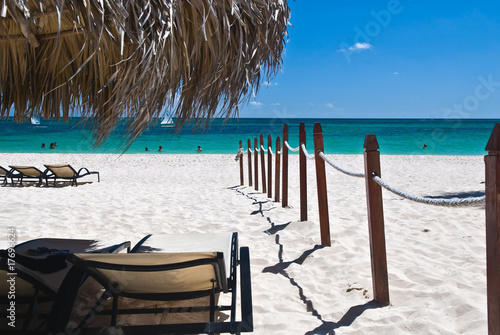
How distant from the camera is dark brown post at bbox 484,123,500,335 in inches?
54.6

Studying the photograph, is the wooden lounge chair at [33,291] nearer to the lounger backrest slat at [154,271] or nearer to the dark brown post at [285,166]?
the lounger backrest slat at [154,271]

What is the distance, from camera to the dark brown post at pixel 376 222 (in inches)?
102

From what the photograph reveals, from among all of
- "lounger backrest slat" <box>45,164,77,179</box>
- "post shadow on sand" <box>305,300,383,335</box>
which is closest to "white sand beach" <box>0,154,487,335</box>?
"post shadow on sand" <box>305,300,383,335</box>

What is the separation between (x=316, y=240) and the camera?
4.21 m

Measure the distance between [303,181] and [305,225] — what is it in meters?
0.54

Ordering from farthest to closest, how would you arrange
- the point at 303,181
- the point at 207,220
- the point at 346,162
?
1. the point at 346,162
2. the point at 207,220
3. the point at 303,181

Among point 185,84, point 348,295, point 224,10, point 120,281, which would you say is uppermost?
point 224,10

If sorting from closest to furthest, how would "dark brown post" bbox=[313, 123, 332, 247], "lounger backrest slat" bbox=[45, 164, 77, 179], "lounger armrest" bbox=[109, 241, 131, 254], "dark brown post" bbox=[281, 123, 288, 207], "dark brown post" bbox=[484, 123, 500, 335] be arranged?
"dark brown post" bbox=[484, 123, 500, 335]
"lounger armrest" bbox=[109, 241, 131, 254]
"dark brown post" bbox=[313, 123, 332, 247]
"dark brown post" bbox=[281, 123, 288, 207]
"lounger backrest slat" bbox=[45, 164, 77, 179]

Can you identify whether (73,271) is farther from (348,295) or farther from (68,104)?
(348,295)

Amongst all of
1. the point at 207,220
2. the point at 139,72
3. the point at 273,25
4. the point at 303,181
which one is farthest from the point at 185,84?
the point at 207,220

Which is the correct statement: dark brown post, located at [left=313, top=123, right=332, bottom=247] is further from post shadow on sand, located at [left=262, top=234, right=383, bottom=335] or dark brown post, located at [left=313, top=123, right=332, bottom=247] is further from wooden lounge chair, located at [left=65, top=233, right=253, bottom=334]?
wooden lounge chair, located at [left=65, top=233, right=253, bottom=334]

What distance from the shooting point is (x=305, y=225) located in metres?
4.77

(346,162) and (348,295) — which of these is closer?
(348,295)

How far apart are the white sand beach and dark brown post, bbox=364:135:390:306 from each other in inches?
6.5
